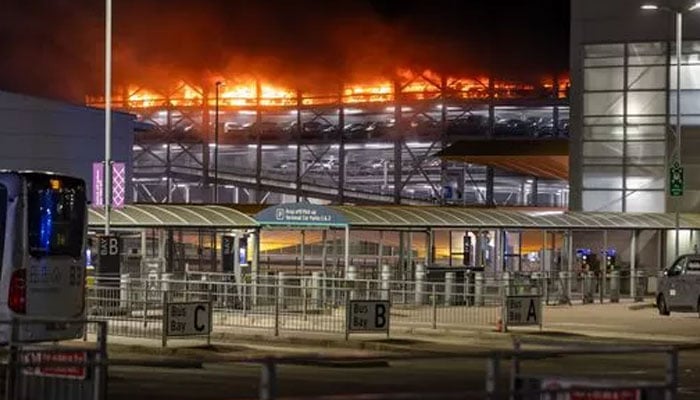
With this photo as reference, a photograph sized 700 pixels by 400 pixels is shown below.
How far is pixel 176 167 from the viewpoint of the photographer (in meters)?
98.1

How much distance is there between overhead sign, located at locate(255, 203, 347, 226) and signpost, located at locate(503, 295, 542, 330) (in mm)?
10081

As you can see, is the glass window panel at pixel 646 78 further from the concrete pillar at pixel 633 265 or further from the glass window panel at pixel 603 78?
the concrete pillar at pixel 633 265

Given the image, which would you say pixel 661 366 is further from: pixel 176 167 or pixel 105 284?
pixel 176 167

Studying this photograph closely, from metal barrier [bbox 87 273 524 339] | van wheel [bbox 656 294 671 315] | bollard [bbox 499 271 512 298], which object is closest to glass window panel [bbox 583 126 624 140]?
bollard [bbox 499 271 512 298]

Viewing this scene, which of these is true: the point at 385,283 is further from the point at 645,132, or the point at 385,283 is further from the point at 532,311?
the point at 645,132

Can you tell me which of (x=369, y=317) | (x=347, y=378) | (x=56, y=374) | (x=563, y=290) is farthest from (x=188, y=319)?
(x=563, y=290)

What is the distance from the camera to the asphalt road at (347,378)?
698 inches

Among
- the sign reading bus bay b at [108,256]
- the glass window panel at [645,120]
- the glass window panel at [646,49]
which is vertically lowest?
the sign reading bus bay b at [108,256]

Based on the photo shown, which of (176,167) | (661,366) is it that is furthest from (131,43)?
(661,366)

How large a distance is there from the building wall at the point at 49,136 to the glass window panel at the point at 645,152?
21558mm

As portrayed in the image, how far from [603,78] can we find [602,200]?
516 cm

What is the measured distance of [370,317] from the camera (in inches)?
1041

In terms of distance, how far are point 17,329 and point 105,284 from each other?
15.1m

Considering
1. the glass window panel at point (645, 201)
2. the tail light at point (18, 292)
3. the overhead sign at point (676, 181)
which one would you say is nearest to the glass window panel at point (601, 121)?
the glass window panel at point (645, 201)
